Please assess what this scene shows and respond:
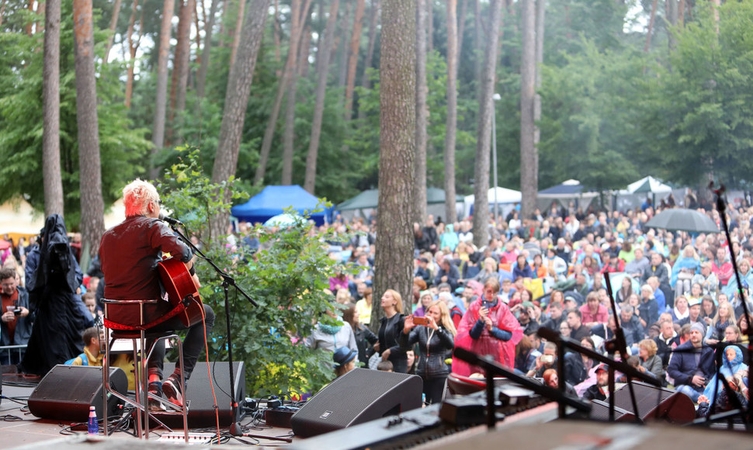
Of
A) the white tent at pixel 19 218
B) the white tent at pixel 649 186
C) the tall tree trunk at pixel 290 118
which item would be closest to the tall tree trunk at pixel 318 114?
the tall tree trunk at pixel 290 118

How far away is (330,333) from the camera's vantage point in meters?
9.12

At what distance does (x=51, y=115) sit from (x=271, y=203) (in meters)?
13.5

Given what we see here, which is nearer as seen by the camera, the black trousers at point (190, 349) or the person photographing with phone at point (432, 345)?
the black trousers at point (190, 349)

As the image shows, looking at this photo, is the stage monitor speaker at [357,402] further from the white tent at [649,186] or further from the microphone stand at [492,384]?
the white tent at [649,186]

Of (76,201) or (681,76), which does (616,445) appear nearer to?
(76,201)

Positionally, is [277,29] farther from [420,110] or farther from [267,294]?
[267,294]

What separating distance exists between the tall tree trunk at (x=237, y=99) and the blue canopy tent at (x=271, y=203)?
1438 centimetres

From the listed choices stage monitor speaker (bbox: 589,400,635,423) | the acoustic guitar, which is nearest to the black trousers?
the acoustic guitar

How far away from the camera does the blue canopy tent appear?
94.0 ft

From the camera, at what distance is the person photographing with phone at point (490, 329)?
28.4 feet

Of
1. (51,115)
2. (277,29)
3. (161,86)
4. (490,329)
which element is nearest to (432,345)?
(490,329)

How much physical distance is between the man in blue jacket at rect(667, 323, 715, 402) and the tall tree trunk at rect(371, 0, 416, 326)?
363 cm

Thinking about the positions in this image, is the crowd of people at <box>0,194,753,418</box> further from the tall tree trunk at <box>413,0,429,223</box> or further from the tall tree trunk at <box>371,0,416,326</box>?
the tall tree trunk at <box>413,0,429,223</box>

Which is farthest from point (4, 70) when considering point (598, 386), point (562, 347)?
point (562, 347)
